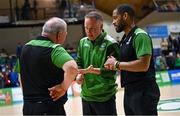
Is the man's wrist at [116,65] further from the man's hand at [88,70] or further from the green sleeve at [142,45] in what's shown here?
the man's hand at [88,70]

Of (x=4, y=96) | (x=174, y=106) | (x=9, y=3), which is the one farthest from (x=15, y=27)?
(x=174, y=106)

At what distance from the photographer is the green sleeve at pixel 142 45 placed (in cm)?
360

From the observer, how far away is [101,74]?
404 centimetres

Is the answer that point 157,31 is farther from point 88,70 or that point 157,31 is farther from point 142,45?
point 142,45

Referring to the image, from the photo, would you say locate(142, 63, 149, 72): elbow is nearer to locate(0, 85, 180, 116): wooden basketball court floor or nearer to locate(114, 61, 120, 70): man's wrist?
locate(114, 61, 120, 70): man's wrist

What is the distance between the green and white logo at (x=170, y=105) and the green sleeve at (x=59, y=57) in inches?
175

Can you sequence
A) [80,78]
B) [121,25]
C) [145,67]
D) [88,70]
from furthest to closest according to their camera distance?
[80,78] < [88,70] < [121,25] < [145,67]

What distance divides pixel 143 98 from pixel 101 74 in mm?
554

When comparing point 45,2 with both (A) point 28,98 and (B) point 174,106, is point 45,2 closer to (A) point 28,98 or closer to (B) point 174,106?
(B) point 174,106

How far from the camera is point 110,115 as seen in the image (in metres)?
4.07

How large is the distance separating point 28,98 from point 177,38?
12.5 m

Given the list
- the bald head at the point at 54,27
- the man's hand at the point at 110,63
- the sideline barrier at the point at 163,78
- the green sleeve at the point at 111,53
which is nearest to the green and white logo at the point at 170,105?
the sideline barrier at the point at 163,78

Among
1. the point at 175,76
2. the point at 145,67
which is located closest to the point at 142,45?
the point at 145,67

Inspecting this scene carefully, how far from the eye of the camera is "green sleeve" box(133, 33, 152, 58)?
3.60m
